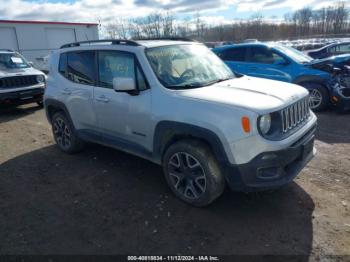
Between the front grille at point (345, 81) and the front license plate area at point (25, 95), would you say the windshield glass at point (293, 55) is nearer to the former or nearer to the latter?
the front grille at point (345, 81)

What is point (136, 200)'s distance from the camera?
13.0 feet

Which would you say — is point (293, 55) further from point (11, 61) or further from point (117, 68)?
point (11, 61)

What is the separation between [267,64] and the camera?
831 cm

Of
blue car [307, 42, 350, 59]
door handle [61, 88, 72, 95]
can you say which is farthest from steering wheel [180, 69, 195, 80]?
blue car [307, 42, 350, 59]

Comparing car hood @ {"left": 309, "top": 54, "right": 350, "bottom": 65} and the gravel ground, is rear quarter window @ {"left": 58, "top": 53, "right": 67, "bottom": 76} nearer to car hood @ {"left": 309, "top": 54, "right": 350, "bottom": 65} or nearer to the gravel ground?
the gravel ground

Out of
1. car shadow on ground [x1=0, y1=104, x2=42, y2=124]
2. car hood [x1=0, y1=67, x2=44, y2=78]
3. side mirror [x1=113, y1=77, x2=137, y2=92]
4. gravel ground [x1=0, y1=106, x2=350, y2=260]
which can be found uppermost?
side mirror [x1=113, y1=77, x2=137, y2=92]

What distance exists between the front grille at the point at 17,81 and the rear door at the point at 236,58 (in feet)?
18.6

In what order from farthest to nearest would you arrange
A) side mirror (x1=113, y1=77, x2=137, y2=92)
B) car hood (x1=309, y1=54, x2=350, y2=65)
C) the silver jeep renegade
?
car hood (x1=309, y1=54, x2=350, y2=65) < side mirror (x1=113, y1=77, x2=137, y2=92) < the silver jeep renegade

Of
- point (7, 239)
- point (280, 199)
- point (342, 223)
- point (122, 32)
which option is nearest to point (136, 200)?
point (7, 239)

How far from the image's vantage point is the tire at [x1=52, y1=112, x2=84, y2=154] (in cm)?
544

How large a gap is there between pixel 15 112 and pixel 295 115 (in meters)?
8.67

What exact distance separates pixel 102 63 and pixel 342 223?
3.57 m

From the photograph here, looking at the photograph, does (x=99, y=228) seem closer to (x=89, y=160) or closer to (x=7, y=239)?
(x=7, y=239)

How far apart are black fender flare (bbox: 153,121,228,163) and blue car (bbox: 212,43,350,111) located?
528cm
